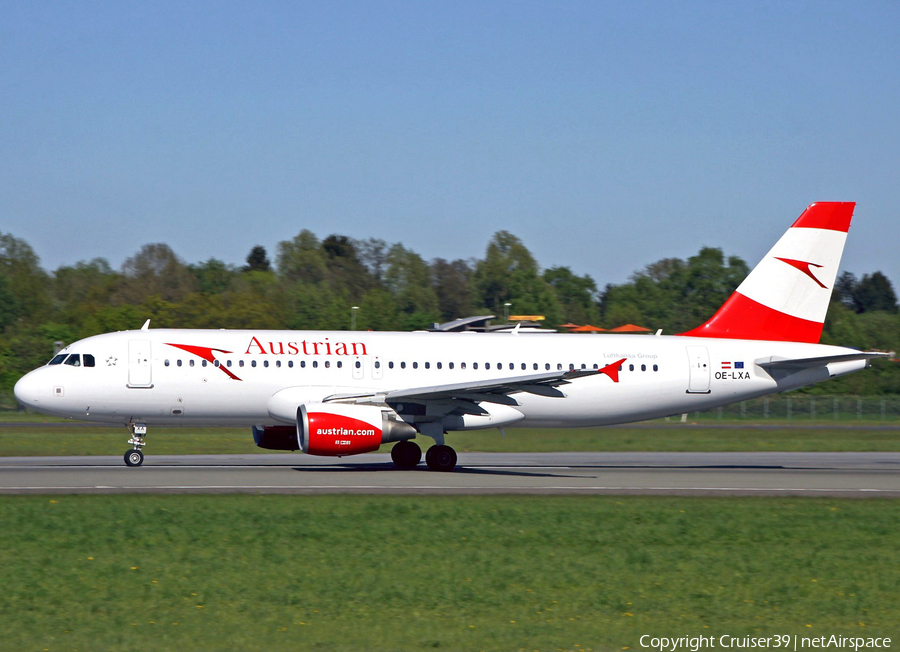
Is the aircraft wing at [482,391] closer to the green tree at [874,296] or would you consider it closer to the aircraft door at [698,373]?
the aircraft door at [698,373]

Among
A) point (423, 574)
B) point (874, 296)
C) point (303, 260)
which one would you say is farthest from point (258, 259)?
point (423, 574)

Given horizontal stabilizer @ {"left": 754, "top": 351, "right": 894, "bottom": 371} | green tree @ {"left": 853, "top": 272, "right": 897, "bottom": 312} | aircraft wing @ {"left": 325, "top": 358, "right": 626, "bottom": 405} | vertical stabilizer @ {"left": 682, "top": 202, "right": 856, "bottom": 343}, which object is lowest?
aircraft wing @ {"left": 325, "top": 358, "right": 626, "bottom": 405}

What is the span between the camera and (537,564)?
13.9m

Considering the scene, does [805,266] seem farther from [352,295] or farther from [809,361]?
[352,295]

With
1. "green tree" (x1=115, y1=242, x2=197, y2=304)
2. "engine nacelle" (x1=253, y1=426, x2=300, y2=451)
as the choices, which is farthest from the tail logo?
"green tree" (x1=115, y1=242, x2=197, y2=304)

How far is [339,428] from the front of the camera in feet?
82.8

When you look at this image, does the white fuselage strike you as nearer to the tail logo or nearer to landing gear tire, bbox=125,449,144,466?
landing gear tire, bbox=125,449,144,466

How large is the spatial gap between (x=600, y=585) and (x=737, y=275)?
114296 millimetres

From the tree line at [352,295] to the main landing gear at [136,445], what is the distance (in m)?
51.5

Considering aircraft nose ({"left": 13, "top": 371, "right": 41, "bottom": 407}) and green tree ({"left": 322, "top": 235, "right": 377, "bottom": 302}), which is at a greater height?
green tree ({"left": 322, "top": 235, "right": 377, "bottom": 302})

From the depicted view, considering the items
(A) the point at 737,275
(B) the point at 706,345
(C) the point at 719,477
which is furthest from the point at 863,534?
(A) the point at 737,275

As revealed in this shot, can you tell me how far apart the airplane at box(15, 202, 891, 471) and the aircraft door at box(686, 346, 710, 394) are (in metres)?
0.03

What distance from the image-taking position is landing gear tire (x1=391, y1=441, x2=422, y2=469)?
92.9ft

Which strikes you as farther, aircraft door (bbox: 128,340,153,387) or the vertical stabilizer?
the vertical stabilizer
